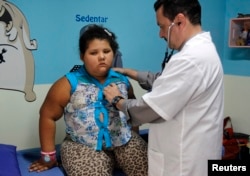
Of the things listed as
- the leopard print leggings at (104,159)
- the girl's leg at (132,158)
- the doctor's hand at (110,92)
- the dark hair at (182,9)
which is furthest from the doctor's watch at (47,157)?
the dark hair at (182,9)

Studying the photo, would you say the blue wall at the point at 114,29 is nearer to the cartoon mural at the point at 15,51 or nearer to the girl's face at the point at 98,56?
the cartoon mural at the point at 15,51

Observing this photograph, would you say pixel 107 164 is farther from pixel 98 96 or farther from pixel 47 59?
pixel 47 59

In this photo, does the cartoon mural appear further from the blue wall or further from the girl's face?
the girl's face

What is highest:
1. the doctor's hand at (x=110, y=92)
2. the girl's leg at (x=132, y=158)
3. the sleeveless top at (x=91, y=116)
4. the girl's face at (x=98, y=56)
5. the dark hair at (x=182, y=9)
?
the dark hair at (x=182, y=9)

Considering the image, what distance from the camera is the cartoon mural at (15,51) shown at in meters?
1.93

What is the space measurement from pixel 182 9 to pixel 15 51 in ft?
3.76

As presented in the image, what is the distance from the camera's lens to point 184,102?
4.30 feet

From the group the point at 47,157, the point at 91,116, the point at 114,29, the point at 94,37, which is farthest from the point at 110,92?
the point at 114,29

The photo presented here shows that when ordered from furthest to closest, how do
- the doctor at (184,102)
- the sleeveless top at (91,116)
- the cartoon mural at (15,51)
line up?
the cartoon mural at (15,51)
the sleeveless top at (91,116)
the doctor at (184,102)

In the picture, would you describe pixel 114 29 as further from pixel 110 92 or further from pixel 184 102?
pixel 184 102

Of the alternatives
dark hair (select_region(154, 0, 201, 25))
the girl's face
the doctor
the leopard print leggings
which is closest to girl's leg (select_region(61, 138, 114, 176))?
the leopard print leggings

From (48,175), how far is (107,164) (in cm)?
31

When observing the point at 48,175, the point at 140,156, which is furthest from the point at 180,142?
the point at 48,175

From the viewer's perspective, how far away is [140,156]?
5.42 ft
